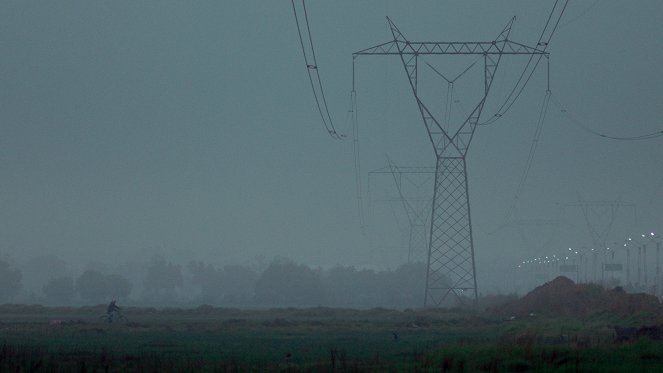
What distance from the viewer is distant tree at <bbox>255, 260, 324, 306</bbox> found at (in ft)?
577

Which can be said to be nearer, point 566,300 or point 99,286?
point 566,300

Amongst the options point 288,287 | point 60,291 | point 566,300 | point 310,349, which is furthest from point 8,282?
point 310,349

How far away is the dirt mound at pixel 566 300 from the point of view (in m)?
73.7

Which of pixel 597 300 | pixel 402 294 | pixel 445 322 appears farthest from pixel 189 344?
pixel 402 294

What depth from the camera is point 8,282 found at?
180m

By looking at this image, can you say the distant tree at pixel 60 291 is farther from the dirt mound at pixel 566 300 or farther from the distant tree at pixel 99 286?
the dirt mound at pixel 566 300

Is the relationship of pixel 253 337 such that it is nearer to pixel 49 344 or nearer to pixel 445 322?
pixel 49 344

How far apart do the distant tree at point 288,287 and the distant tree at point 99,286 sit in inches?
936

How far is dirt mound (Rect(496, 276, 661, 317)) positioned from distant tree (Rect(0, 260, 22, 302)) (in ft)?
383

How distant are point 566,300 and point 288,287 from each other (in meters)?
100

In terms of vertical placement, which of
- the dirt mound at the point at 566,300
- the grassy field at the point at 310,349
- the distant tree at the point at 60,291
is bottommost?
the grassy field at the point at 310,349

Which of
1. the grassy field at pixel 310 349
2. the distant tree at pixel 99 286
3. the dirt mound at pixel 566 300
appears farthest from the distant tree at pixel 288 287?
the grassy field at pixel 310 349

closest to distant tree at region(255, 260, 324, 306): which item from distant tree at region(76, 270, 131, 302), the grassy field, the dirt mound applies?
distant tree at region(76, 270, 131, 302)

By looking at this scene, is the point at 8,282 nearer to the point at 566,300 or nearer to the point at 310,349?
the point at 566,300
